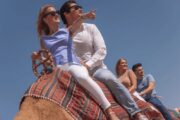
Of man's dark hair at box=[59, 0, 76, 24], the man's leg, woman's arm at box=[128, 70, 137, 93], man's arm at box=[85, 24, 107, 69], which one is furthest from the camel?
the man's leg

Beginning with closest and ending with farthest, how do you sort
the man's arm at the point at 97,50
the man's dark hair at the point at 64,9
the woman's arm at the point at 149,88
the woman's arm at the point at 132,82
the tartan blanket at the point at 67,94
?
1. the tartan blanket at the point at 67,94
2. the man's arm at the point at 97,50
3. the man's dark hair at the point at 64,9
4. the woman's arm at the point at 132,82
5. the woman's arm at the point at 149,88

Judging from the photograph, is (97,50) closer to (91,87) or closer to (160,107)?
(91,87)

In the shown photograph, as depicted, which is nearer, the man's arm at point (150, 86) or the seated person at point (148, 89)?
the seated person at point (148, 89)

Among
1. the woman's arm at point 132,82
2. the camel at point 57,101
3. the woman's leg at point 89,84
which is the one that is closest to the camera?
the camel at point 57,101

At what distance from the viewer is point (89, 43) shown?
5492 mm

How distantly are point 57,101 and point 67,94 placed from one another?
20 cm

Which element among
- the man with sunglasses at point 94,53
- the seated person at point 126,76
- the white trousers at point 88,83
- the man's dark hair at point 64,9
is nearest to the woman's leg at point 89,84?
the white trousers at point 88,83

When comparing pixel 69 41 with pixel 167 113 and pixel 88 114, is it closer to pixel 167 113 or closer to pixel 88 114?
pixel 88 114

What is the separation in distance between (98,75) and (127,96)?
453 mm

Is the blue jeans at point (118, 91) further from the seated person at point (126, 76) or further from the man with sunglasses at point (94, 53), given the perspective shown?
the seated person at point (126, 76)

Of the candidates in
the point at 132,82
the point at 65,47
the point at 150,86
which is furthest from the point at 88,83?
the point at 150,86

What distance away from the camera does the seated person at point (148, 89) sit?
23.3ft

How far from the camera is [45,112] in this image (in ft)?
14.5

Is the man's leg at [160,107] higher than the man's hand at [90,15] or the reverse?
the reverse
